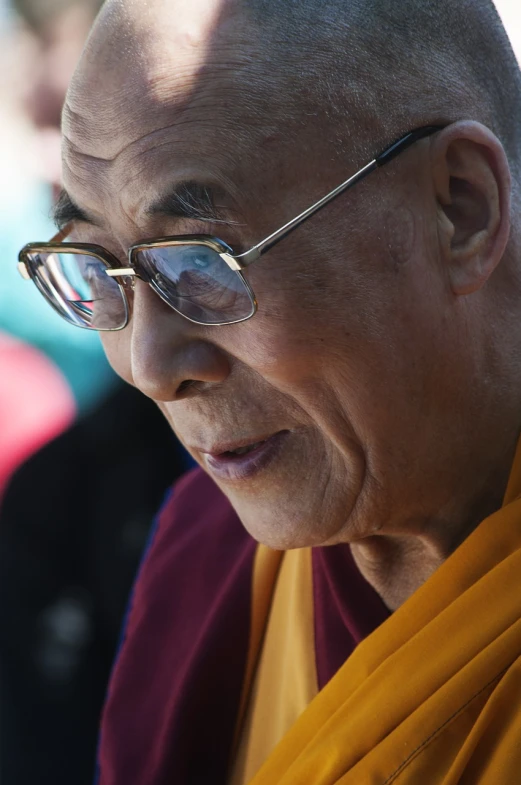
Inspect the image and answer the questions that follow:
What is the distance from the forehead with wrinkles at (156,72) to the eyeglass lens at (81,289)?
0.23 m

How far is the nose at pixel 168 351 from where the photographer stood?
4.90 ft

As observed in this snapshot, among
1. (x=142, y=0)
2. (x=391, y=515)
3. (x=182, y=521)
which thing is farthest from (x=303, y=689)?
(x=142, y=0)

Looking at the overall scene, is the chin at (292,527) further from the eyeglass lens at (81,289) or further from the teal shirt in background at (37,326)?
the teal shirt in background at (37,326)

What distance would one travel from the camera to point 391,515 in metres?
1.62

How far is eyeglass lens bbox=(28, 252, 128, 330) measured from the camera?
1.65m

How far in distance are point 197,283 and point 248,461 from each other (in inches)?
12.4

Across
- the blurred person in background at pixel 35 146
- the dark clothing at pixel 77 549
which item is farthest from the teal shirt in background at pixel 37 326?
the dark clothing at pixel 77 549

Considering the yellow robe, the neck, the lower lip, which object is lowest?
the neck

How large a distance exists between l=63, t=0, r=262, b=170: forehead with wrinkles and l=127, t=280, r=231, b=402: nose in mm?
245

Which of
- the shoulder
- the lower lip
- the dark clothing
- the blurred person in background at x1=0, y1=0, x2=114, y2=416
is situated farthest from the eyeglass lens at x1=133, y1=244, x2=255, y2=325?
the dark clothing

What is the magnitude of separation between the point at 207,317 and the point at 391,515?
1.51ft

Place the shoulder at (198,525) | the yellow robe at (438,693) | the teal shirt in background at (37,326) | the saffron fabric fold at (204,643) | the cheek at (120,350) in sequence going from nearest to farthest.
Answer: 1. the yellow robe at (438,693)
2. the cheek at (120,350)
3. the saffron fabric fold at (204,643)
4. the shoulder at (198,525)
5. the teal shirt in background at (37,326)

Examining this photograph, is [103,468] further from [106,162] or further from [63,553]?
[106,162]

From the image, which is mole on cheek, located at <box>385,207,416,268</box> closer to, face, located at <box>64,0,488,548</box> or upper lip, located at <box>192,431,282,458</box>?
face, located at <box>64,0,488,548</box>
